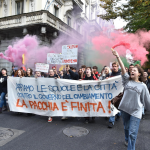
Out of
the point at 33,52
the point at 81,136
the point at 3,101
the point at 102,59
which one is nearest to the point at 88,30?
the point at 102,59

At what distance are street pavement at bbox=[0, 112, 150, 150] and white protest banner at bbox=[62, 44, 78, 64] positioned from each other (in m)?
2.28

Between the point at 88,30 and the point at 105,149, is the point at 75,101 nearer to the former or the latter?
the point at 105,149

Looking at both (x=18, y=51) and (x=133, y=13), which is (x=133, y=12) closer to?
(x=133, y=13)

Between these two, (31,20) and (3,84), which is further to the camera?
(31,20)

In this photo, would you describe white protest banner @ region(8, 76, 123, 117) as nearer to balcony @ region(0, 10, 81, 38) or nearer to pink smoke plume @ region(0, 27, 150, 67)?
pink smoke plume @ region(0, 27, 150, 67)

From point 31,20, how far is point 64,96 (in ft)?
34.2

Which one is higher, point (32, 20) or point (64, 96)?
point (32, 20)

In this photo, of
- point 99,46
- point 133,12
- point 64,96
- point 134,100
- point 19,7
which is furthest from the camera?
point 19,7

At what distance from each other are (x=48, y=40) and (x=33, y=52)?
282cm

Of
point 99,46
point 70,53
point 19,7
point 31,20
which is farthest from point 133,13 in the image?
point 19,7

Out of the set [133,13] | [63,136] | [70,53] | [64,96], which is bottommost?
[63,136]

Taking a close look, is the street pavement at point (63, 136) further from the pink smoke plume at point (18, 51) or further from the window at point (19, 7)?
the window at point (19, 7)

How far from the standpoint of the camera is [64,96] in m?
4.46

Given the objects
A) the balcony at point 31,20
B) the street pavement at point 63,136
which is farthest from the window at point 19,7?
the street pavement at point 63,136
